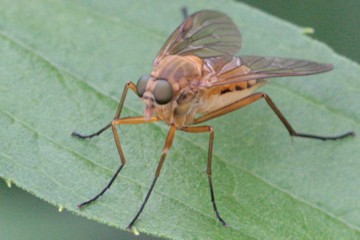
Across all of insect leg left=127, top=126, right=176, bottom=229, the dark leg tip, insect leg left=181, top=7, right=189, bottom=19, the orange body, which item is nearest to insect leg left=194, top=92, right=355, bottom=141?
the orange body

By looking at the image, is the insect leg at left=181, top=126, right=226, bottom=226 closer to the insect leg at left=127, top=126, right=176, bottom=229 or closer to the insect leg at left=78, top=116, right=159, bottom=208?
the insect leg at left=127, top=126, right=176, bottom=229

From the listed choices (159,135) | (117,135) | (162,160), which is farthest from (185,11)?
(162,160)

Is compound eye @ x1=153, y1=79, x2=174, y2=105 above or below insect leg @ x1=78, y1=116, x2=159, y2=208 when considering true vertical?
above

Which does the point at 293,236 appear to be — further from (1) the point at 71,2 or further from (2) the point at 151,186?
(1) the point at 71,2

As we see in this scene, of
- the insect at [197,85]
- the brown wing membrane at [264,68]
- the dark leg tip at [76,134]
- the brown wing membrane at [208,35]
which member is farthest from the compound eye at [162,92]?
the brown wing membrane at [208,35]

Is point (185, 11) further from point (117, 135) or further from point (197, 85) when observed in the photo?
point (117, 135)

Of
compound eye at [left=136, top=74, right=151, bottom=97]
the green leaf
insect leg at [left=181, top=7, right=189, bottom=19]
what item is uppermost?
insect leg at [left=181, top=7, right=189, bottom=19]

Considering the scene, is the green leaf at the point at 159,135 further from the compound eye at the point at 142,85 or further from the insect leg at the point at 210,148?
the compound eye at the point at 142,85
